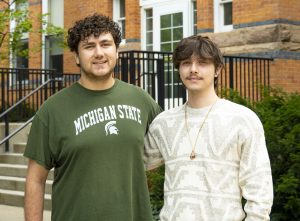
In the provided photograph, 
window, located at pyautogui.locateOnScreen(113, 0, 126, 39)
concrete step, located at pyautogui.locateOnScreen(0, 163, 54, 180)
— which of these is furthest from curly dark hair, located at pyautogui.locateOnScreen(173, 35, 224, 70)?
→ window, located at pyautogui.locateOnScreen(113, 0, 126, 39)

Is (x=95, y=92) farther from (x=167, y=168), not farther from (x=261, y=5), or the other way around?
(x=261, y=5)

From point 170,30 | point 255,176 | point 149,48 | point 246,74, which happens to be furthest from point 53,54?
point 255,176

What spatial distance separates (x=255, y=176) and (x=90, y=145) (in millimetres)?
817

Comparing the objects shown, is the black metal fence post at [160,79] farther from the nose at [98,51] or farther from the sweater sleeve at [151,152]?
the nose at [98,51]

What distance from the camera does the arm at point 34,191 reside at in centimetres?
319

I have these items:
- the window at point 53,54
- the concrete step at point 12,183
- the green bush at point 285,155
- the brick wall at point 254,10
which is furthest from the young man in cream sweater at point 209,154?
the window at point 53,54

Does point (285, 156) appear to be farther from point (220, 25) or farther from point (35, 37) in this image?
point (35, 37)

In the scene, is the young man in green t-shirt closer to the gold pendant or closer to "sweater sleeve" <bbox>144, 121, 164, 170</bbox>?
"sweater sleeve" <bbox>144, 121, 164, 170</bbox>

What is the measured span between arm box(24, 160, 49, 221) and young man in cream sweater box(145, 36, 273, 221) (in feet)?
2.12

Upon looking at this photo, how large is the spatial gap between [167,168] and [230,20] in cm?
1103

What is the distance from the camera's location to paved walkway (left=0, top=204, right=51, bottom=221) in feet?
28.6

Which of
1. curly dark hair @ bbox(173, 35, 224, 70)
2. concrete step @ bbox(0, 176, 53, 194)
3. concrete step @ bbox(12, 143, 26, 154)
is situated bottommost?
concrete step @ bbox(0, 176, 53, 194)

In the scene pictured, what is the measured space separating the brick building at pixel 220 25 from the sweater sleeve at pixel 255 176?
9.72 metres

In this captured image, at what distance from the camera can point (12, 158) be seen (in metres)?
11.8
